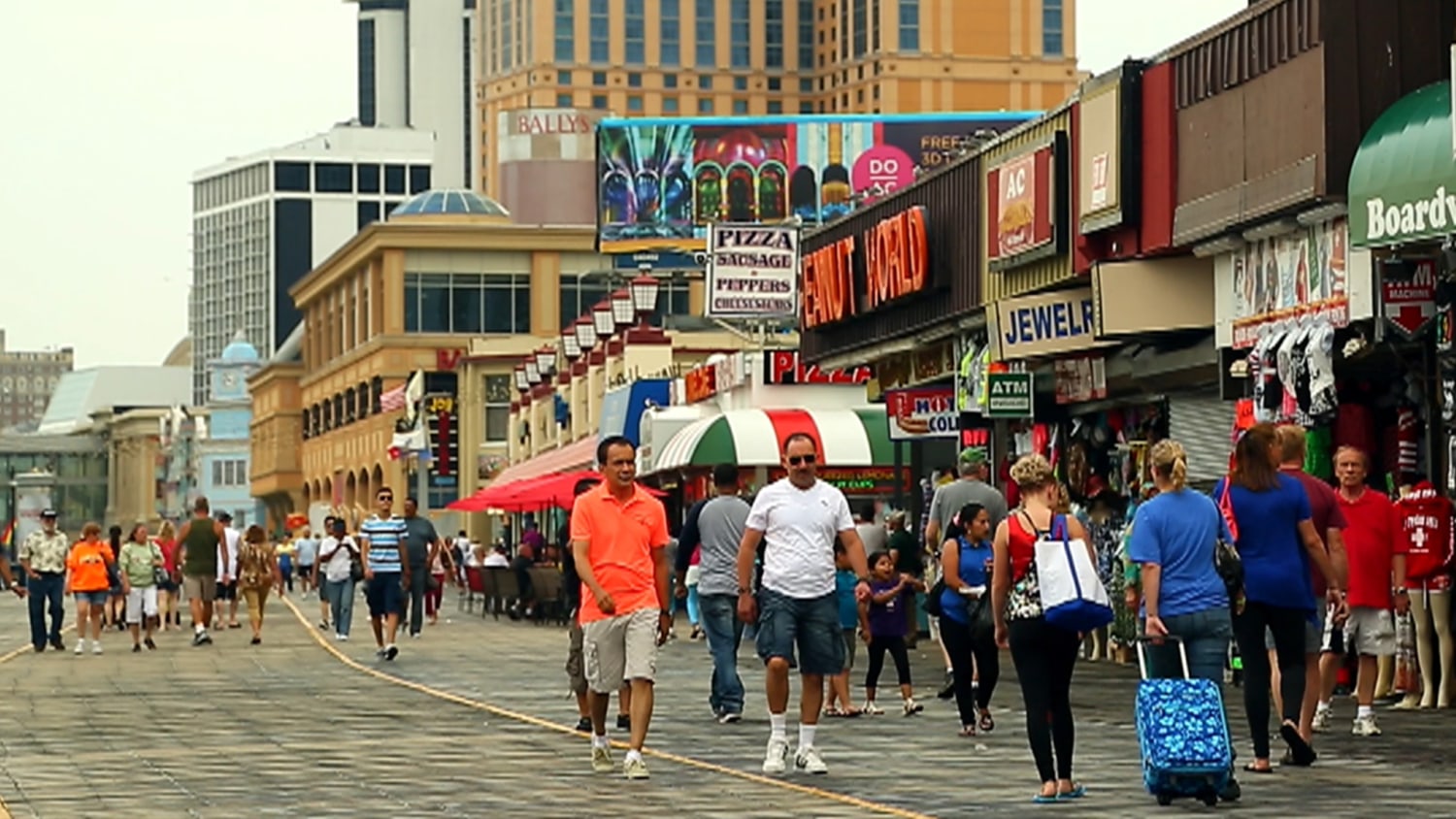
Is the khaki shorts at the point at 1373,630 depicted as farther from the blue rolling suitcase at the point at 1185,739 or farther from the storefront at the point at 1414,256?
the blue rolling suitcase at the point at 1185,739

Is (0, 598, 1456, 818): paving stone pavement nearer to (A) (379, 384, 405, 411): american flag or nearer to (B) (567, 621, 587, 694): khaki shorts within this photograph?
(B) (567, 621, 587, 694): khaki shorts

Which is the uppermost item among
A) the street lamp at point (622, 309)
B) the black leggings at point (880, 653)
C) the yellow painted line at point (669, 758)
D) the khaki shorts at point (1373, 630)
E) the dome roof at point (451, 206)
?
the dome roof at point (451, 206)

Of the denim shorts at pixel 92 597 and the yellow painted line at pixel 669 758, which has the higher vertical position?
the denim shorts at pixel 92 597

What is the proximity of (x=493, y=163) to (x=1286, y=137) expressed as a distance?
166 metres

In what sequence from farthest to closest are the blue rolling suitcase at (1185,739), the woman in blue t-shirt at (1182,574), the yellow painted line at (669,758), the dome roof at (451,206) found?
the dome roof at (451,206) < the woman in blue t-shirt at (1182,574) < the yellow painted line at (669,758) < the blue rolling suitcase at (1185,739)

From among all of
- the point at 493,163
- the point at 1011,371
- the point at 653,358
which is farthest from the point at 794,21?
the point at 1011,371

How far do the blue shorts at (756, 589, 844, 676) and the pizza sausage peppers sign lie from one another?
11491 mm

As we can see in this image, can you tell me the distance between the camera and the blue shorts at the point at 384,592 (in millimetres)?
29500

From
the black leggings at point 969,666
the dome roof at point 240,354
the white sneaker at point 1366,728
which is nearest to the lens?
Result: the white sneaker at point 1366,728

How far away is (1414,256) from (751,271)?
27193mm

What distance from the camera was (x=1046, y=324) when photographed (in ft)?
87.1

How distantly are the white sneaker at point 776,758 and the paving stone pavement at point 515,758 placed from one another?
13 centimetres

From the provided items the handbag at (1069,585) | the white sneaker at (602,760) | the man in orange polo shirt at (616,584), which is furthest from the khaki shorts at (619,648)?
the handbag at (1069,585)

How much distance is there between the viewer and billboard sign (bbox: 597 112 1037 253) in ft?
253
